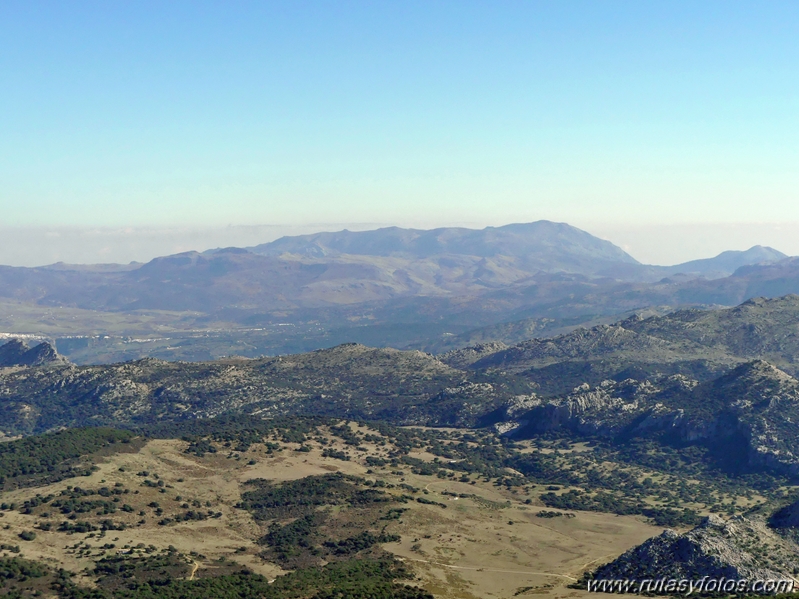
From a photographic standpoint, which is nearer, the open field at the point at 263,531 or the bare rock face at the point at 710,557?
the bare rock face at the point at 710,557

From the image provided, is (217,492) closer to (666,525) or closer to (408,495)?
(408,495)

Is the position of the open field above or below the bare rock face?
below

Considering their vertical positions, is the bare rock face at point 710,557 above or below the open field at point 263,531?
above

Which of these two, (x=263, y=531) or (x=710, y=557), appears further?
(x=263, y=531)

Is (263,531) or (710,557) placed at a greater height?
(710,557)

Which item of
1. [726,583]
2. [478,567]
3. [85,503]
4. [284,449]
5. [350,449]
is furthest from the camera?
[350,449]

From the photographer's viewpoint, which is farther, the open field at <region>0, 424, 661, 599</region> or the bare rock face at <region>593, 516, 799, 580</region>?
the open field at <region>0, 424, 661, 599</region>

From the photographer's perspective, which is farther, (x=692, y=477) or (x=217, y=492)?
(x=692, y=477)

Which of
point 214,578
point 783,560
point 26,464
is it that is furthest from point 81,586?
point 783,560
